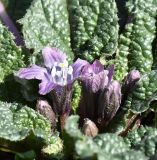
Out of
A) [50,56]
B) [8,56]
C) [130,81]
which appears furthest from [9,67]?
[130,81]

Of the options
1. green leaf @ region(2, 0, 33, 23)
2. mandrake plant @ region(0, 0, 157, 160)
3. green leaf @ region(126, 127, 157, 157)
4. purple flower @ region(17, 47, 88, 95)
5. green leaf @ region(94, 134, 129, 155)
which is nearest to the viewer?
green leaf @ region(94, 134, 129, 155)

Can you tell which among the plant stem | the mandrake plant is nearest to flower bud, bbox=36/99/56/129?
the mandrake plant

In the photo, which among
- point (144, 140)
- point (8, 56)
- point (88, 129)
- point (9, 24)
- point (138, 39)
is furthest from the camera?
point (9, 24)

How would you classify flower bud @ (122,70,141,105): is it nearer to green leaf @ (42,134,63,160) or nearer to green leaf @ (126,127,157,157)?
green leaf @ (126,127,157,157)

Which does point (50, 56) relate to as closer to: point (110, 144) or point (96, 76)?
point (96, 76)

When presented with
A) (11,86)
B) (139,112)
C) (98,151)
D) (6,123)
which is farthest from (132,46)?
(98,151)

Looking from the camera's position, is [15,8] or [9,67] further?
[15,8]

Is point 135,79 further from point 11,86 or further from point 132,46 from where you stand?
point 11,86
